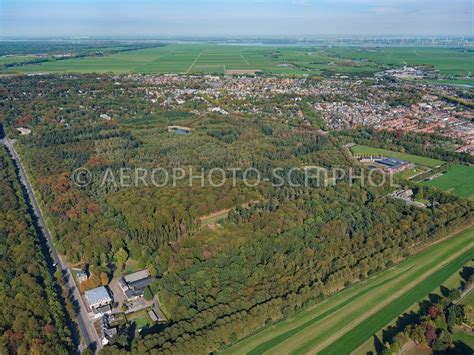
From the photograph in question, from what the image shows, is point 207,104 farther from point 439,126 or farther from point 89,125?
point 439,126

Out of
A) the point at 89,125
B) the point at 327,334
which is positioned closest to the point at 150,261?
the point at 327,334

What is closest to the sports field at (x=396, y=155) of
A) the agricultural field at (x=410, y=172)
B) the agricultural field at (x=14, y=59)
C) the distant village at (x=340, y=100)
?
the agricultural field at (x=410, y=172)

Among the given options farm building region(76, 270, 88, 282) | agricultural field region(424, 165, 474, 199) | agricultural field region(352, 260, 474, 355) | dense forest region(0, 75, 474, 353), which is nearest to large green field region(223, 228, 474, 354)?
agricultural field region(352, 260, 474, 355)

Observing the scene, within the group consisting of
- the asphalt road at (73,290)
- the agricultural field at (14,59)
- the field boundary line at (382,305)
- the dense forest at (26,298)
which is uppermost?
the agricultural field at (14,59)

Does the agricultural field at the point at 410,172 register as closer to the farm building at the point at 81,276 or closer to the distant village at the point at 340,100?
the distant village at the point at 340,100

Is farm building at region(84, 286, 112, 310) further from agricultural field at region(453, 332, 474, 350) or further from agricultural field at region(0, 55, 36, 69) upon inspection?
agricultural field at region(0, 55, 36, 69)
